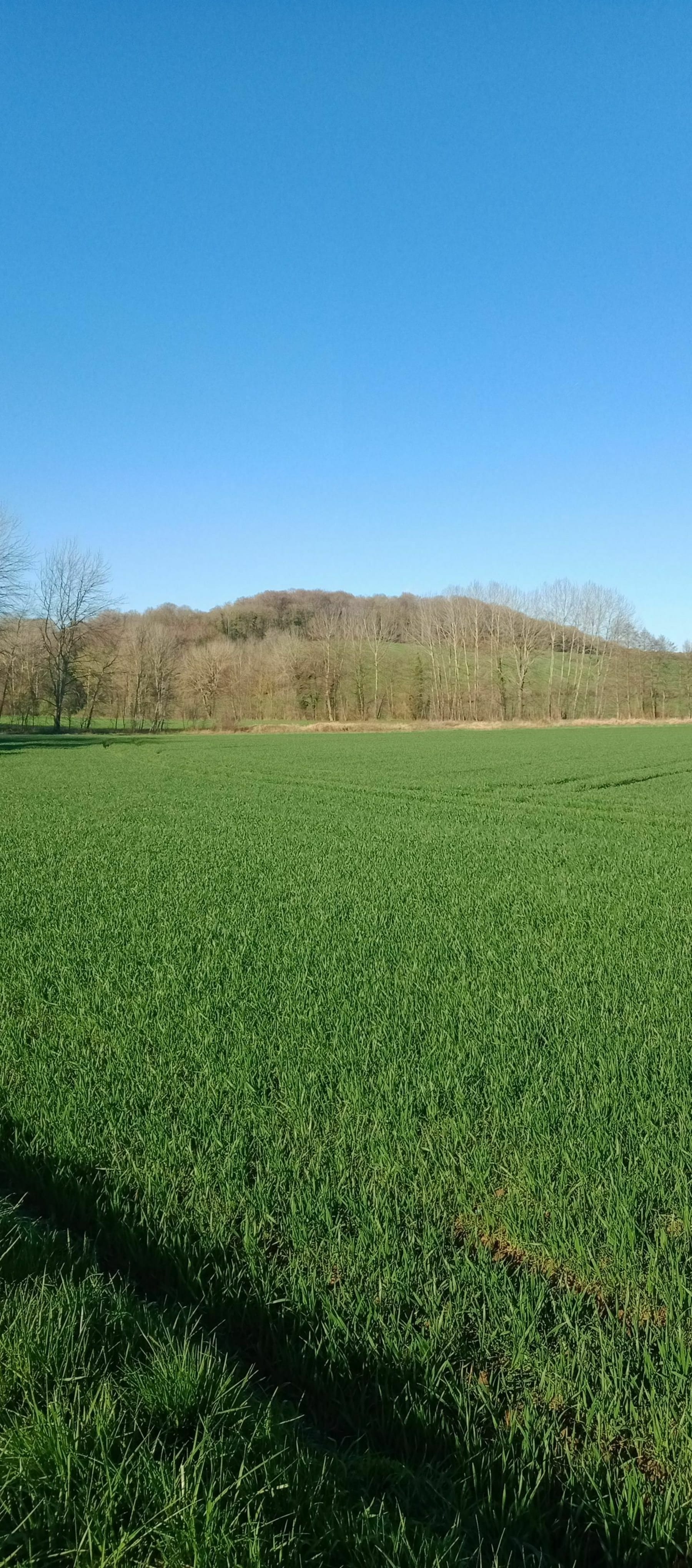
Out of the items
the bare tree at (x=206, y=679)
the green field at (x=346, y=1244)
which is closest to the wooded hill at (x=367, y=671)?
the bare tree at (x=206, y=679)

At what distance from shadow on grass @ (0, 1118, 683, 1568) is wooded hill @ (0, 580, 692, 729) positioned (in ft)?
253

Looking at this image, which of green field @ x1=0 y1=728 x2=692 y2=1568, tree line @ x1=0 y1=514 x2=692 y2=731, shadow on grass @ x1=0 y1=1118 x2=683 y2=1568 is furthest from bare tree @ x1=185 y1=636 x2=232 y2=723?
shadow on grass @ x1=0 y1=1118 x2=683 y2=1568

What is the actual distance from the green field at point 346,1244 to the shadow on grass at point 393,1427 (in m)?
0.01

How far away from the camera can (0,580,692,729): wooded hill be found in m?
85.2

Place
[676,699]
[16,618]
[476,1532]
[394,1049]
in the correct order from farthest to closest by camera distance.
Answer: [676,699]
[16,618]
[394,1049]
[476,1532]

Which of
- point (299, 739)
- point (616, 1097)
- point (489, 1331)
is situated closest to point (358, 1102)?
point (616, 1097)

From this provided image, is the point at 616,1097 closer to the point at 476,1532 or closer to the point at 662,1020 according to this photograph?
the point at 662,1020

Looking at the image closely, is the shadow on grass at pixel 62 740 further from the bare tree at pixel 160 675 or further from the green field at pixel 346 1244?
the green field at pixel 346 1244

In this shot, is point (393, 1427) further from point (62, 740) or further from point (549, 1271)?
point (62, 740)

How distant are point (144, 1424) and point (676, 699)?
11910 centimetres

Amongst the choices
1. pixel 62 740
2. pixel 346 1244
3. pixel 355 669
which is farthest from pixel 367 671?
pixel 346 1244

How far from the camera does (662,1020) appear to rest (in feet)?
18.4

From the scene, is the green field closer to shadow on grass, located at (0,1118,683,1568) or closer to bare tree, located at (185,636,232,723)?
shadow on grass, located at (0,1118,683,1568)

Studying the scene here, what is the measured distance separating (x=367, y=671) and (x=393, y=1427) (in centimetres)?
10151
